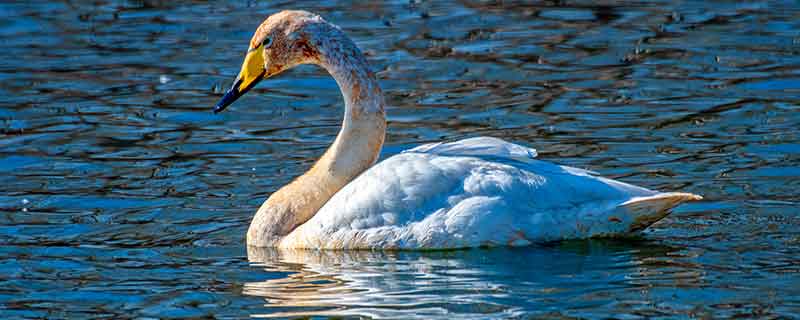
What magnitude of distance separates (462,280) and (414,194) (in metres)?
0.80

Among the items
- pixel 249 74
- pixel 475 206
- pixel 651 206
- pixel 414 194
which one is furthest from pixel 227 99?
pixel 651 206

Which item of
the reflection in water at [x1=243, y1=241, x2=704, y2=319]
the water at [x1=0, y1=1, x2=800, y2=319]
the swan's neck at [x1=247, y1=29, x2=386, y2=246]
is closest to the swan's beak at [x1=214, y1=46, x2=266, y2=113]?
the swan's neck at [x1=247, y1=29, x2=386, y2=246]

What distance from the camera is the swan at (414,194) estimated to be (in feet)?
27.8

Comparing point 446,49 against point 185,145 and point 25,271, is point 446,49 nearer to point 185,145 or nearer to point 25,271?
point 185,145

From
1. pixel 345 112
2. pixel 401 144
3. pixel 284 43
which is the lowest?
pixel 401 144

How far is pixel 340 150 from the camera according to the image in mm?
9234

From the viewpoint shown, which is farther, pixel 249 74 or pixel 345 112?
pixel 249 74

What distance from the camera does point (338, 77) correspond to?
9.14m

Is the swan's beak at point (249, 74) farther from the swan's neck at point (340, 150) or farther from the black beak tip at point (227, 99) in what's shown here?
the swan's neck at point (340, 150)

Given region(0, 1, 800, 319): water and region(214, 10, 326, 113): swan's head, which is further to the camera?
region(214, 10, 326, 113): swan's head

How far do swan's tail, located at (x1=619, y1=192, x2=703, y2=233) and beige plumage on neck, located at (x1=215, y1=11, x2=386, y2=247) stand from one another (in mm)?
1613

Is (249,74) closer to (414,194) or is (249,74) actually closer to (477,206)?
(414,194)

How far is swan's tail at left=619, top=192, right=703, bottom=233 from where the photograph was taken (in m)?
8.31

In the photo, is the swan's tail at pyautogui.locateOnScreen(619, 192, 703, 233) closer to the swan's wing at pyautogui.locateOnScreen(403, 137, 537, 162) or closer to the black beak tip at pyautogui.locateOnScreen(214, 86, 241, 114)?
the swan's wing at pyautogui.locateOnScreen(403, 137, 537, 162)
